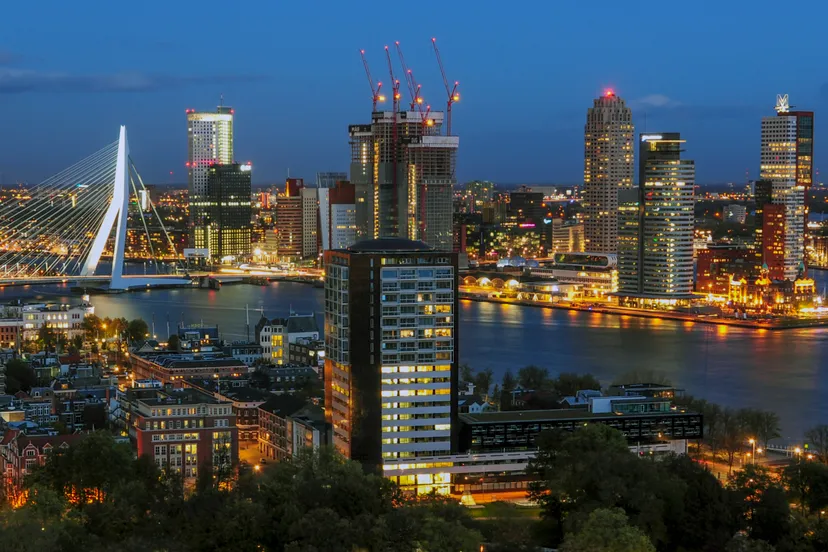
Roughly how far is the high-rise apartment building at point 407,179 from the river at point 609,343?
12.9ft

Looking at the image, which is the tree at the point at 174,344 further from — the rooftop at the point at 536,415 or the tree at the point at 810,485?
the tree at the point at 810,485

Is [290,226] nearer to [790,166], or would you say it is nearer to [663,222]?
[790,166]

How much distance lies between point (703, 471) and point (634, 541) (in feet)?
3.97

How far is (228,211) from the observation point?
3541 centimetres

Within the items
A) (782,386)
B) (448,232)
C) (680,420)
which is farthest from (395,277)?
(448,232)

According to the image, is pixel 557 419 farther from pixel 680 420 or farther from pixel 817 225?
pixel 817 225

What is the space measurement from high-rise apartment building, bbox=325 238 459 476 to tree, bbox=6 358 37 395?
4.21 meters

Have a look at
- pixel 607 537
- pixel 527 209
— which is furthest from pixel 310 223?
pixel 607 537

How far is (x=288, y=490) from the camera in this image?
22.9 ft

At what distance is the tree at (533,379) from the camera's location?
1195 cm

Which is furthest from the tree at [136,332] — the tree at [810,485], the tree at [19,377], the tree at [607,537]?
the tree at [607,537]

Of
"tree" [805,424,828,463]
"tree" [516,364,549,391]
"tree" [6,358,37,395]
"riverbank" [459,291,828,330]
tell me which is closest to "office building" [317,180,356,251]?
"riverbank" [459,291,828,330]

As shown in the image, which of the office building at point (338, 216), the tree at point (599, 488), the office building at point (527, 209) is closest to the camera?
the tree at point (599, 488)

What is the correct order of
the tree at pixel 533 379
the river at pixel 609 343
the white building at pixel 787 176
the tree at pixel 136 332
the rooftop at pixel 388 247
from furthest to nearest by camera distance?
the white building at pixel 787 176
the tree at pixel 136 332
the river at pixel 609 343
the tree at pixel 533 379
the rooftop at pixel 388 247
